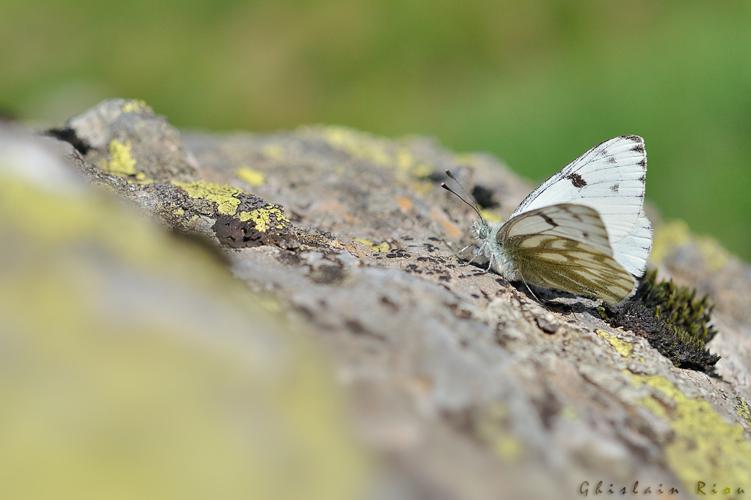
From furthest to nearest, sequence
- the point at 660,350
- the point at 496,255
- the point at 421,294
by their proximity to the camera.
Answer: the point at 496,255
the point at 660,350
the point at 421,294

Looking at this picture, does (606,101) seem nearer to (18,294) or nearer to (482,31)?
(482,31)

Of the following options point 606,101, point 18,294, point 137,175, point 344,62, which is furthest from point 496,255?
point 344,62

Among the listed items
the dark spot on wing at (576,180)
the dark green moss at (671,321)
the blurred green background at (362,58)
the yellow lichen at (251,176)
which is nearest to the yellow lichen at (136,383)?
the dark green moss at (671,321)

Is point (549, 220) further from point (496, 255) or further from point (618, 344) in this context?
point (618, 344)

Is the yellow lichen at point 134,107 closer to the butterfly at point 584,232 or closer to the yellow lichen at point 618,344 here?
the butterfly at point 584,232

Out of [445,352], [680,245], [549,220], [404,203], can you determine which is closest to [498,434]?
[445,352]

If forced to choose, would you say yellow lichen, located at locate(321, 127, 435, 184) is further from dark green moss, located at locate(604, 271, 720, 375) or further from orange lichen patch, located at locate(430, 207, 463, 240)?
dark green moss, located at locate(604, 271, 720, 375)

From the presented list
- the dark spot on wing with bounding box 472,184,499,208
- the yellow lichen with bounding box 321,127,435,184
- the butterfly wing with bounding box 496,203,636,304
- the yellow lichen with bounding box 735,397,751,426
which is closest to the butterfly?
the butterfly wing with bounding box 496,203,636,304
